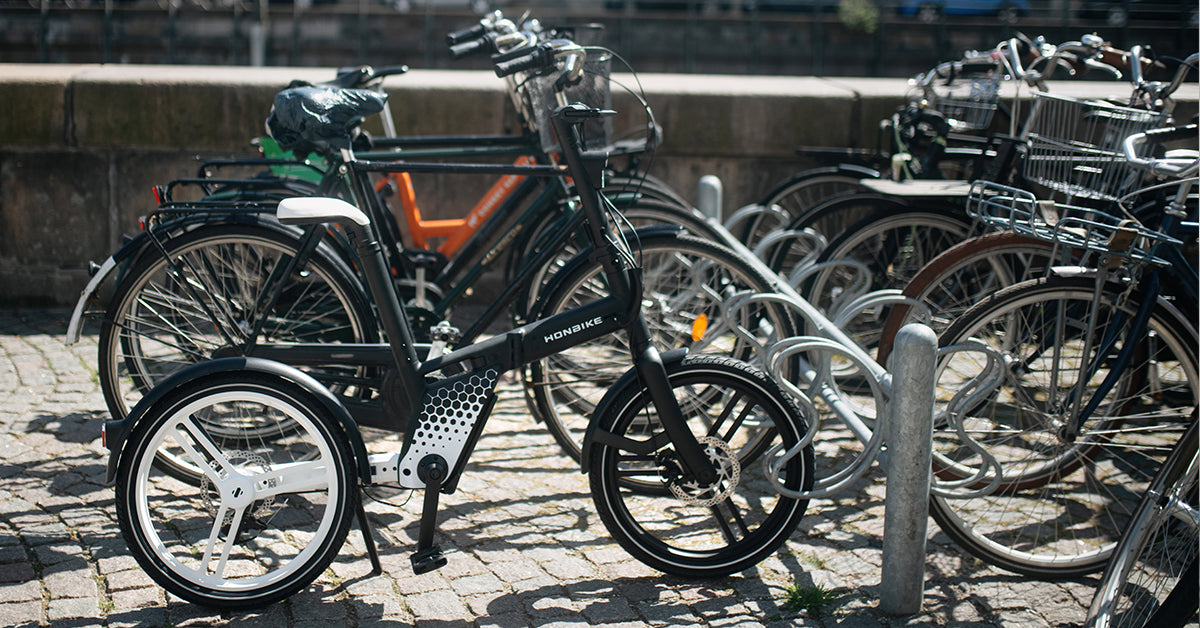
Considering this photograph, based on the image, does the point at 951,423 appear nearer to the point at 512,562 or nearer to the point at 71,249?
the point at 512,562

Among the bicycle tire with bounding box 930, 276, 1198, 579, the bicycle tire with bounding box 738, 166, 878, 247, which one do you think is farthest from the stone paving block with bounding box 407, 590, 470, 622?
the bicycle tire with bounding box 738, 166, 878, 247

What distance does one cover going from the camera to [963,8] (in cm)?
2689

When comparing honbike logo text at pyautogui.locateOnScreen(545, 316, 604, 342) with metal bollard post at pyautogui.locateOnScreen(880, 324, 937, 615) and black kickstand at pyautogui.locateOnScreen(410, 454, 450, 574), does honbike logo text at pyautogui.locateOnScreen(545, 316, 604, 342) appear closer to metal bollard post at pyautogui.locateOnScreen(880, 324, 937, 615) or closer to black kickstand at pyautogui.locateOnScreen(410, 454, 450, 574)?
black kickstand at pyautogui.locateOnScreen(410, 454, 450, 574)

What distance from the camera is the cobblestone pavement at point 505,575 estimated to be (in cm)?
312

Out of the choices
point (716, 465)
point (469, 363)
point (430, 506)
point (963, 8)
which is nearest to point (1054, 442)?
point (716, 465)

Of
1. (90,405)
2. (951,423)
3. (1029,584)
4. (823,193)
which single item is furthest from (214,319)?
(823,193)

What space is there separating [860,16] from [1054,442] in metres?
24.3

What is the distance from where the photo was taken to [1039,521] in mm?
3857

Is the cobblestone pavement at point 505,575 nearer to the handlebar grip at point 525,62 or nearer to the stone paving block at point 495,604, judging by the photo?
the stone paving block at point 495,604

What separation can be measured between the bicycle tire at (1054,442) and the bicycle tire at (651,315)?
82 cm

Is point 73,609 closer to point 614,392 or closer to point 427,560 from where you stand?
point 427,560

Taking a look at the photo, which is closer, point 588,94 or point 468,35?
point 588,94

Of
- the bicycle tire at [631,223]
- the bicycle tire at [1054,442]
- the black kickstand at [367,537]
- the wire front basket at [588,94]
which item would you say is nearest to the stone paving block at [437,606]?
the black kickstand at [367,537]

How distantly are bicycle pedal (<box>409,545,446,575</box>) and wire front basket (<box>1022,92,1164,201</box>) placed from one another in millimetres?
2503
